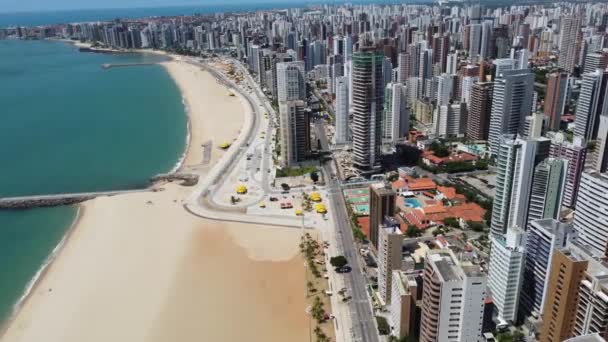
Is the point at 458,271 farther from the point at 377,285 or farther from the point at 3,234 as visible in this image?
the point at 3,234

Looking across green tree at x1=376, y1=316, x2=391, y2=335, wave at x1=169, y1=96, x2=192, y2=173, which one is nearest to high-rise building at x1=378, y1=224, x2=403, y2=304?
green tree at x1=376, y1=316, x2=391, y2=335

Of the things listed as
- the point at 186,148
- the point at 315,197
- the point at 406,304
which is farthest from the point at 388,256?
the point at 186,148

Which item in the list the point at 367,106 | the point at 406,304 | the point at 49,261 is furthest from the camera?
the point at 367,106

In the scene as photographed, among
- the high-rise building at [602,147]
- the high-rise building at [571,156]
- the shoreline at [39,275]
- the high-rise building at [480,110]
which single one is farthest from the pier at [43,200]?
the high-rise building at [602,147]

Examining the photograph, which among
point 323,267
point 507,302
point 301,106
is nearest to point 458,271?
point 507,302

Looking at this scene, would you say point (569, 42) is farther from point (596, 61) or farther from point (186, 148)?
point (186, 148)

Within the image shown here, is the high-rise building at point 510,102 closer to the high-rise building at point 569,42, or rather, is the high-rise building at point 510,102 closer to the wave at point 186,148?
the wave at point 186,148
